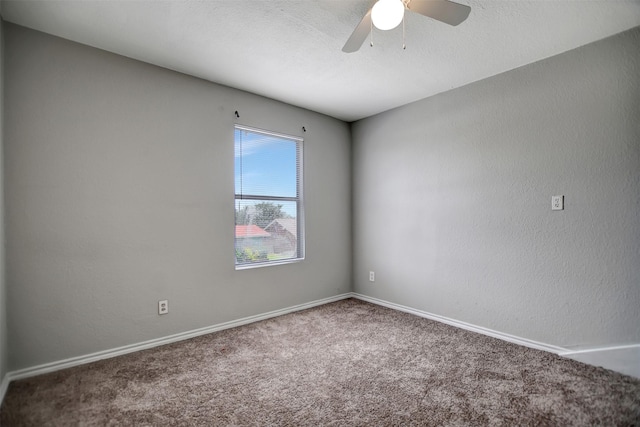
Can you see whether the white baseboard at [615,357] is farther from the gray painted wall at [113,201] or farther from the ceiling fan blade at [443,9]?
the gray painted wall at [113,201]

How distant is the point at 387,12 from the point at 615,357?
2745 millimetres

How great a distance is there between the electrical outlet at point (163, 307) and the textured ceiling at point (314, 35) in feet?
6.67

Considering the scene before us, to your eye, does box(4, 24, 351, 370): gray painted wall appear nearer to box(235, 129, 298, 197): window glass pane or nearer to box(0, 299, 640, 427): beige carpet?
box(235, 129, 298, 197): window glass pane

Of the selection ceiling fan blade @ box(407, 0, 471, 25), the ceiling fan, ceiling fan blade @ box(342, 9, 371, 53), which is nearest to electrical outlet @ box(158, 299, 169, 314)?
ceiling fan blade @ box(342, 9, 371, 53)

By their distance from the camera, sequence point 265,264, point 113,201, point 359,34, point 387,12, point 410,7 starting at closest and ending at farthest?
1. point 387,12
2. point 410,7
3. point 359,34
4. point 113,201
5. point 265,264

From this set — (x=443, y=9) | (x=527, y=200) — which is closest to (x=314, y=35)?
(x=443, y=9)

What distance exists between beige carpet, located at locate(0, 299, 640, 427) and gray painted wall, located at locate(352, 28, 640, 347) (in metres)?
0.41

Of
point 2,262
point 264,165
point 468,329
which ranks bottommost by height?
point 468,329

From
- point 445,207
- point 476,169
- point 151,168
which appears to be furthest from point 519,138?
point 151,168

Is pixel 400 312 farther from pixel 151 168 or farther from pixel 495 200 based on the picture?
pixel 151 168

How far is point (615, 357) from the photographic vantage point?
7.13 feet

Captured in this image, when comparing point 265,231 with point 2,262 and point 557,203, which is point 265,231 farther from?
point 557,203

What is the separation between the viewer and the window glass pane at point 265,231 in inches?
126

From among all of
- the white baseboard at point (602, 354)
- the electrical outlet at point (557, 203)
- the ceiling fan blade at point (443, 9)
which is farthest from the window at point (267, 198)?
the electrical outlet at point (557, 203)
